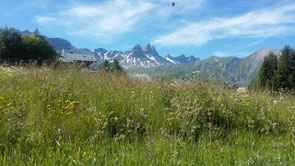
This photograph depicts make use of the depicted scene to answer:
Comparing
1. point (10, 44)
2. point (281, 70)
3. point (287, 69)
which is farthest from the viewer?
point (10, 44)

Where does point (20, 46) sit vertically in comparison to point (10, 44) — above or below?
below

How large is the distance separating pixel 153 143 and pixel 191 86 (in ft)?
9.30

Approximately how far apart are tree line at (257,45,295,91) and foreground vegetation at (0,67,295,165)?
99.0 feet

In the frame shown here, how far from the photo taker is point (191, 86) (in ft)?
16.5

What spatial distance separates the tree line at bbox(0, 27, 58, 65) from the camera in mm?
37188

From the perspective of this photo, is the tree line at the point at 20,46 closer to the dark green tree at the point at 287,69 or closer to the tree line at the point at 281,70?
the tree line at the point at 281,70

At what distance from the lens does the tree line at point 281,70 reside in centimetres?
3241

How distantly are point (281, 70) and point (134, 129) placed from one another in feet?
124

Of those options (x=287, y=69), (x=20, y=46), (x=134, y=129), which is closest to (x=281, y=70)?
(x=287, y=69)

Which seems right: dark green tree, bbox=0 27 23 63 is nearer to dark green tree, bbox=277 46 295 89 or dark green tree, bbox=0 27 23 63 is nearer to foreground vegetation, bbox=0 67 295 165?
foreground vegetation, bbox=0 67 295 165

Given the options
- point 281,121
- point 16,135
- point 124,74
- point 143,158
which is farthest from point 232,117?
point 124,74

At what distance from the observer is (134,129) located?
11.0 feet

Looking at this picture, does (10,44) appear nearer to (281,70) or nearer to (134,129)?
(134,129)

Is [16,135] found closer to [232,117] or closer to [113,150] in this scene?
[113,150]
